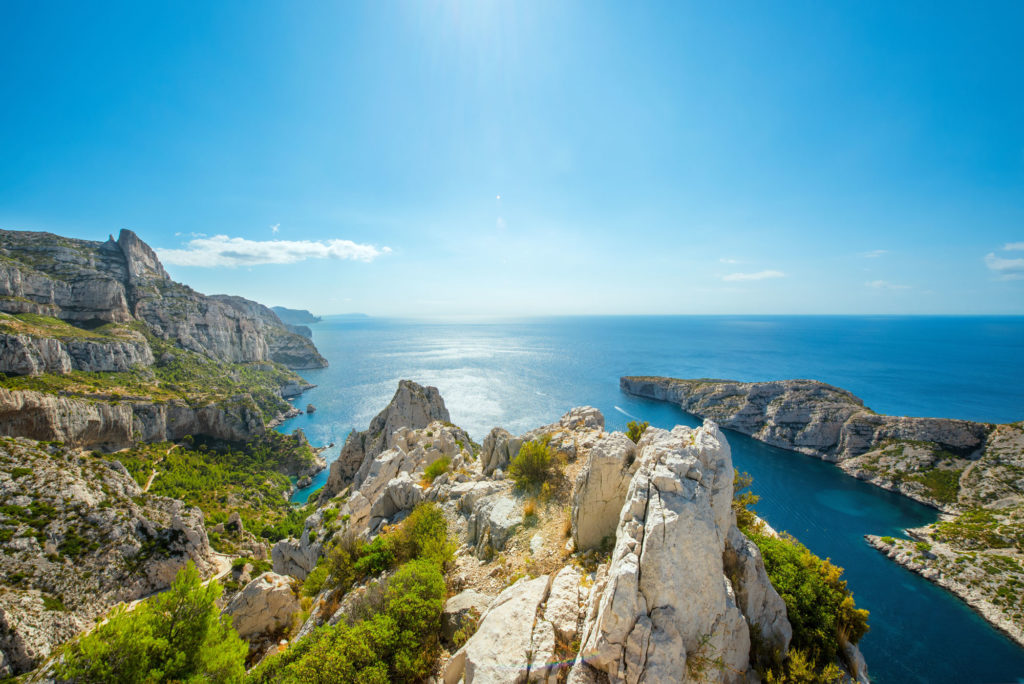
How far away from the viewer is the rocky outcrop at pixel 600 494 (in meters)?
11.1

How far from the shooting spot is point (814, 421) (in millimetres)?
78625

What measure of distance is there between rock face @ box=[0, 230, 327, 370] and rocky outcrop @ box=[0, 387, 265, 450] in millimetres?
37148

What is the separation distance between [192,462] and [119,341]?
118ft

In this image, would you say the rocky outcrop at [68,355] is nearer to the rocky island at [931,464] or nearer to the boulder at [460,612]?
the boulder at [460,612]

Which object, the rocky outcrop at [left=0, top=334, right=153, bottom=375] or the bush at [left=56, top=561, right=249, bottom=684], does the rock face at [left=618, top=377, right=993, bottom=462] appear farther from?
the rocky outcrop at [left=0, top=334, right=153, bottom=375]

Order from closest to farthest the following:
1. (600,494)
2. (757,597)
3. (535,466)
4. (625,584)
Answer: (625,584) < (757,597) < (600,494) < (535,466)

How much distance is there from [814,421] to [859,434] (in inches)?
294

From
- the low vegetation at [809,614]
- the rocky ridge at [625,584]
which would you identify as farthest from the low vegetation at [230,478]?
the low vegetation at [809,614]

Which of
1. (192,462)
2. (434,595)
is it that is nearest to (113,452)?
(192,462)

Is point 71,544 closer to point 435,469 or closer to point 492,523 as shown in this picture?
point 435,469

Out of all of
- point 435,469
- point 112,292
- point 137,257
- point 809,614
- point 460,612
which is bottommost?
point 435,469

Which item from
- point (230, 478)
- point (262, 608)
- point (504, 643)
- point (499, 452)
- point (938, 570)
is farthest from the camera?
point (230, 478)

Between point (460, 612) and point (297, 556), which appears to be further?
point (297, 556)

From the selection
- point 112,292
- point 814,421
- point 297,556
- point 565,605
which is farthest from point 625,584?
point 112,292
